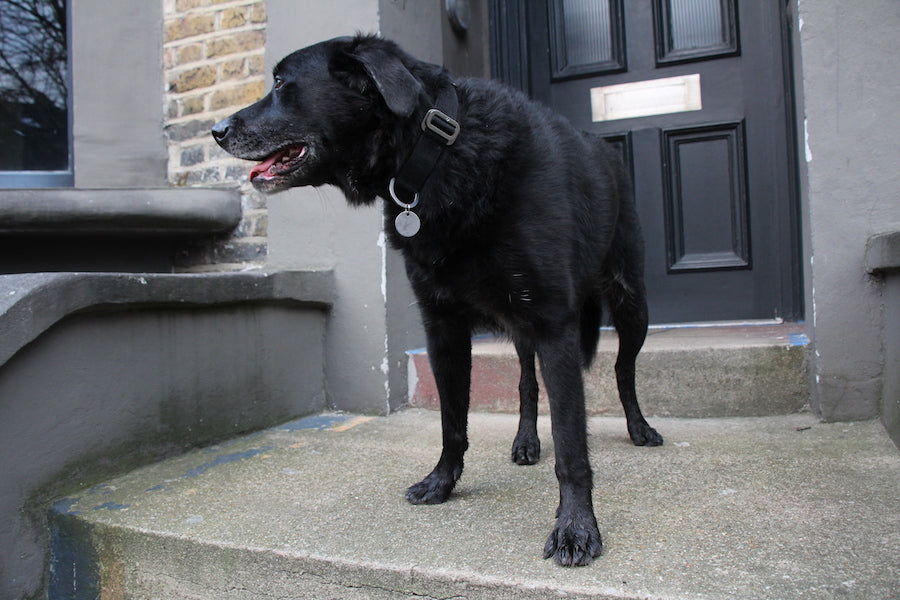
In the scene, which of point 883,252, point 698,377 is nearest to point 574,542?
point 698,377

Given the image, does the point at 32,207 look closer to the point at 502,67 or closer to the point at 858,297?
the point at 502,67

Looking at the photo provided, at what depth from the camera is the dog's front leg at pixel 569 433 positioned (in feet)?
5.46

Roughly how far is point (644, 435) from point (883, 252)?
1.06 metres

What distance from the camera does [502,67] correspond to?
4020mm

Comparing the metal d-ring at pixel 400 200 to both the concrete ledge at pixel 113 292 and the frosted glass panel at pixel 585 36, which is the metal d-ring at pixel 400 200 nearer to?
the concrete ledge at pixel 113 292

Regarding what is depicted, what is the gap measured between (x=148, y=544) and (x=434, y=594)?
2.87 feet

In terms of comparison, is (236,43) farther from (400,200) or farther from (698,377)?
(698,377)

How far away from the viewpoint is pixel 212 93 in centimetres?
346

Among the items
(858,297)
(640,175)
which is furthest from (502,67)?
(858,297)

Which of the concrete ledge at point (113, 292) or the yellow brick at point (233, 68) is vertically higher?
the yellow brick at point (233, 68)

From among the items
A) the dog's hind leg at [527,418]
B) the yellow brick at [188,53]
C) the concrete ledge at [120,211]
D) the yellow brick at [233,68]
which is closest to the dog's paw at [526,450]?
the dog's hind leg at [527,418]

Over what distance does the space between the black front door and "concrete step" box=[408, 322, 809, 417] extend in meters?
0.48

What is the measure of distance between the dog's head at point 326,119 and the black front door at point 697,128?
2.17 metres

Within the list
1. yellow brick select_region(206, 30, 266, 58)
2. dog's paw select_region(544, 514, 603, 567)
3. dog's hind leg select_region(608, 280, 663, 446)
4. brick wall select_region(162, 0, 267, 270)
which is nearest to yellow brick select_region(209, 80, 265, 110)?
brick wall select_region(162, 0, 267, 270)
